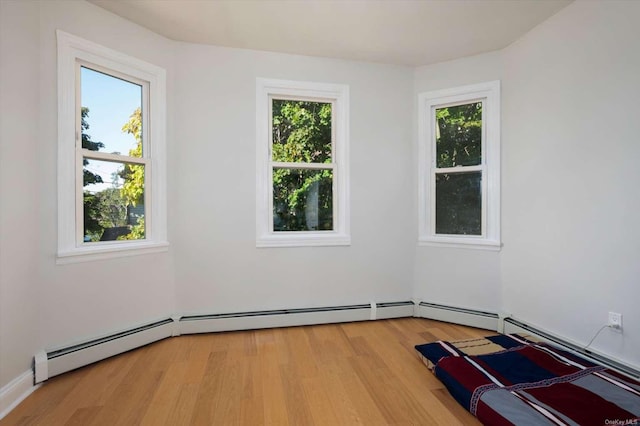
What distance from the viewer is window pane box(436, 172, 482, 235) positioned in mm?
3244

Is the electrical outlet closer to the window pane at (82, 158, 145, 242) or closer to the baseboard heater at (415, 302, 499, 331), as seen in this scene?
the baseboard heater at (415, 302, 499, 331)

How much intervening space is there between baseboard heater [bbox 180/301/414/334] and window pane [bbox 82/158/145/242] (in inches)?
38.5

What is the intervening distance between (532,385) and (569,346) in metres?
0.82

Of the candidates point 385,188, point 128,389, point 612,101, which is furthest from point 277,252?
point 612,101

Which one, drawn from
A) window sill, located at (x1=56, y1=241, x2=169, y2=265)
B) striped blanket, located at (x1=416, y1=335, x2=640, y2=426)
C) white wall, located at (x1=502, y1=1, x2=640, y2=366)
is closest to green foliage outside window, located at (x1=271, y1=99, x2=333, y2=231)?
window sill, located at (x1=56, y1=241, x2=169, y2=265)

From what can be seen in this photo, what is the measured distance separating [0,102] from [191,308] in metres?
2.04

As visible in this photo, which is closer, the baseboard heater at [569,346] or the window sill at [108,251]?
the baseboard heater at [569,346]

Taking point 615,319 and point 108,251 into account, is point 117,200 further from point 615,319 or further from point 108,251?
point 615,319

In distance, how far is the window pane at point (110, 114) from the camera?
8.03 ft

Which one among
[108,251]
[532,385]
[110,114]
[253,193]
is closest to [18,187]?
[108,251]

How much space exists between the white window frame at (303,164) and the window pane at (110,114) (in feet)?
3.52

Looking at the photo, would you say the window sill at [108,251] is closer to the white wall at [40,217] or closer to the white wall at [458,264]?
the white wall at [40,217]

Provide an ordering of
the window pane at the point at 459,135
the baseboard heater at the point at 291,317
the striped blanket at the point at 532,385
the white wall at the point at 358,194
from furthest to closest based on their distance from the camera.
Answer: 1. the window pane at the point at 459,135
2. the baseboard heater at the point at 291,317
3. the white wall at the point at 358,194
4. the striped blanket at the point at 532,385

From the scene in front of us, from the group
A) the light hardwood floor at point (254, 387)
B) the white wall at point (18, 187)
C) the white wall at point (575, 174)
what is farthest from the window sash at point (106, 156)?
the white wall at point (575, 174)
